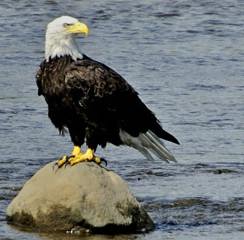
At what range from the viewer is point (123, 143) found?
8938 mm

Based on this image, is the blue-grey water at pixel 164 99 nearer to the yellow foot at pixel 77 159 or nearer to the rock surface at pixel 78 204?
the rock surface at pixel 78 204

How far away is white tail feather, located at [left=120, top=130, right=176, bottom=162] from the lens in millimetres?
8898

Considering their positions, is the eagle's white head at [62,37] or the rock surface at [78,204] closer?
the rock surface at [78,204]

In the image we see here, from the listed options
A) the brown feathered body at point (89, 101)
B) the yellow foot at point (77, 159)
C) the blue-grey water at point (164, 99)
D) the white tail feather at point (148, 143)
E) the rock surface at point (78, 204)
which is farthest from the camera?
the blue-grey water at point (164, 99)

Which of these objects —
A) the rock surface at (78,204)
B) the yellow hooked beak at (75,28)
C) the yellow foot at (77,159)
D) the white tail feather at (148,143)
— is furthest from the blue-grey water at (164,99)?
the yellow hooked beak at (75,28)

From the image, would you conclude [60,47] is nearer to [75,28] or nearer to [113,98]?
[75,28]

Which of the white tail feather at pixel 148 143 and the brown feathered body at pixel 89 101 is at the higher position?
the brown feathered body at pixel 89 101

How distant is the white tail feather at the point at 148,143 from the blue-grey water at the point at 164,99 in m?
0.39

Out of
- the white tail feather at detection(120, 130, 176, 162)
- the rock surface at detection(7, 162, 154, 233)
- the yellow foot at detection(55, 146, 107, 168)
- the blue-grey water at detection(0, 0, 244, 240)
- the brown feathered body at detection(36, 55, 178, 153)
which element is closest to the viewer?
the rock surface at detection(7, 162, 154, 233)

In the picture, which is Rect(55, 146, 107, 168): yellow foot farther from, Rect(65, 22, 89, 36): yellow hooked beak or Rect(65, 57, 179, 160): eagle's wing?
Rect(65, 22, 89, 36): yellow hooked beak

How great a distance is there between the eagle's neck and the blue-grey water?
45.3 inches

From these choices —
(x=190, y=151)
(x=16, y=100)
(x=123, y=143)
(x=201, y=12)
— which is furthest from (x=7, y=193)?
(x=201, y=12)

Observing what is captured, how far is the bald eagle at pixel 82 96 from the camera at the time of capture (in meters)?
8.47

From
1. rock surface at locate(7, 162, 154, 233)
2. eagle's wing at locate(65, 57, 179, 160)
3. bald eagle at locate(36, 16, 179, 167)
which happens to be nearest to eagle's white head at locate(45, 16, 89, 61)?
bald eagle at locate(36, 16, 179, 167)
